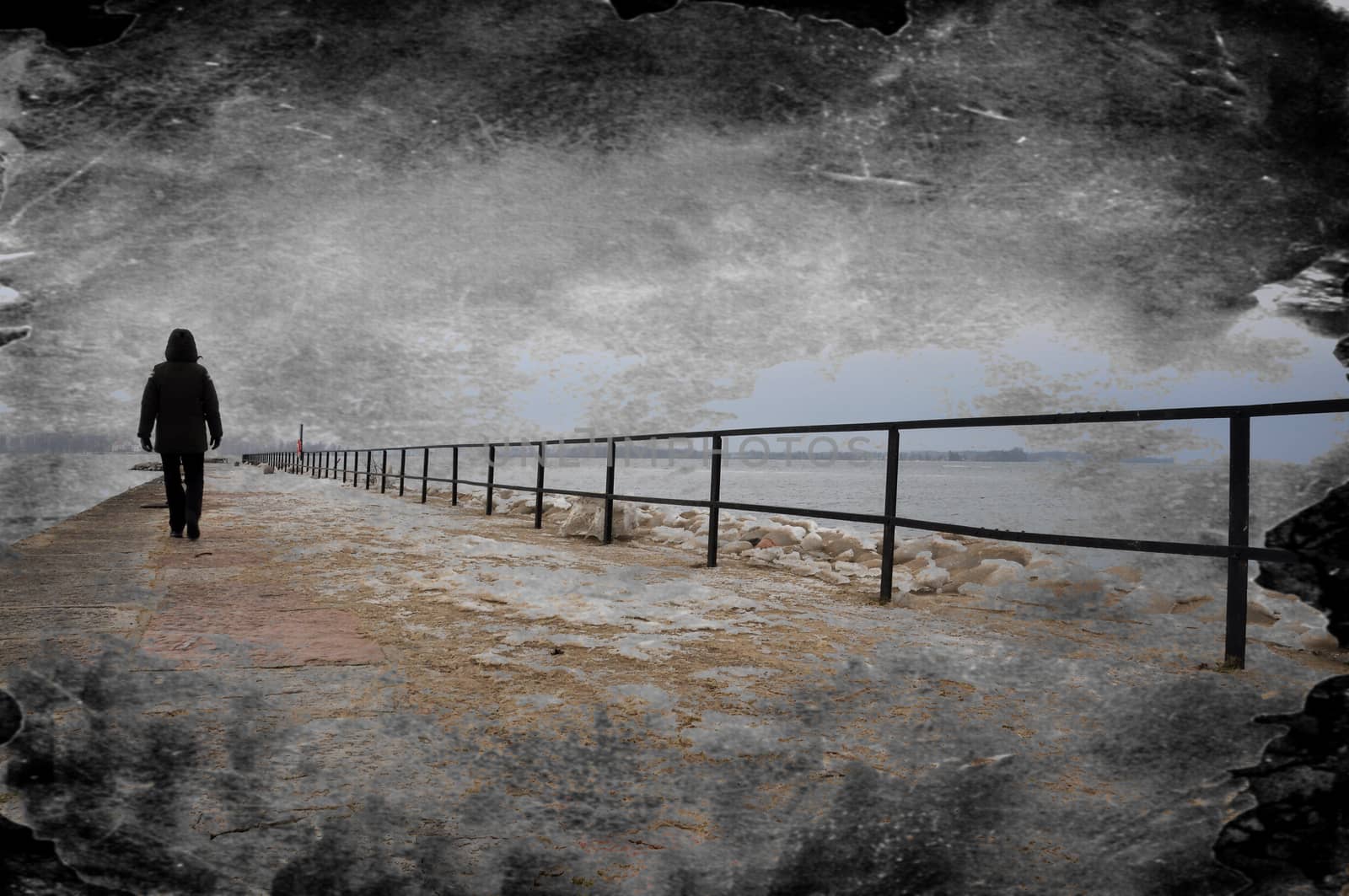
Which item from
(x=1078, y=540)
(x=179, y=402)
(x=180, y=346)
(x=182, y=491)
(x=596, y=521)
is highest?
(x=180, y=346)

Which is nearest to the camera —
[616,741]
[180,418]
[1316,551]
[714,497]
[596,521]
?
[616,741]

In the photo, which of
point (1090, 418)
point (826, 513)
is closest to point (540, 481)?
point (826, 513)

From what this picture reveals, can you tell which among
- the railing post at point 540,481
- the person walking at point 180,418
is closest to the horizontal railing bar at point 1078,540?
the railing post at point 540,481

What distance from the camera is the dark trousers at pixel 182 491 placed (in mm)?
6551

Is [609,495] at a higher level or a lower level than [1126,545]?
lower

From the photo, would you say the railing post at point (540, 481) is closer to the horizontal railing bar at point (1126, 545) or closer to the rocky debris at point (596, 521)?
the rocky debris at point (596, 521)

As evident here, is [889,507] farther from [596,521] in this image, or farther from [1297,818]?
[596,521]

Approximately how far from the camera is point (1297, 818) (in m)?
Result: 1.52

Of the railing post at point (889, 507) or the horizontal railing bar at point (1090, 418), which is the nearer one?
the horizontal railing bar at point (1090, 418)

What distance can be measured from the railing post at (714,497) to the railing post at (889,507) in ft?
4.40

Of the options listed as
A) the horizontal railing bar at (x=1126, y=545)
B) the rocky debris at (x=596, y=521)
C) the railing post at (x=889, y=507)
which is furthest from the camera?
the rocky debris at (x=596, y=521)

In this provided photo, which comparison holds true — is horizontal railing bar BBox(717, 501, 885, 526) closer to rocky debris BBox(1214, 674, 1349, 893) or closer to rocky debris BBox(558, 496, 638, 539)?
rocky debris BBox(1214, 674, 1349, 893)

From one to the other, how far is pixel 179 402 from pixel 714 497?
182 inches

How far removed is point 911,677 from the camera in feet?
8.26
